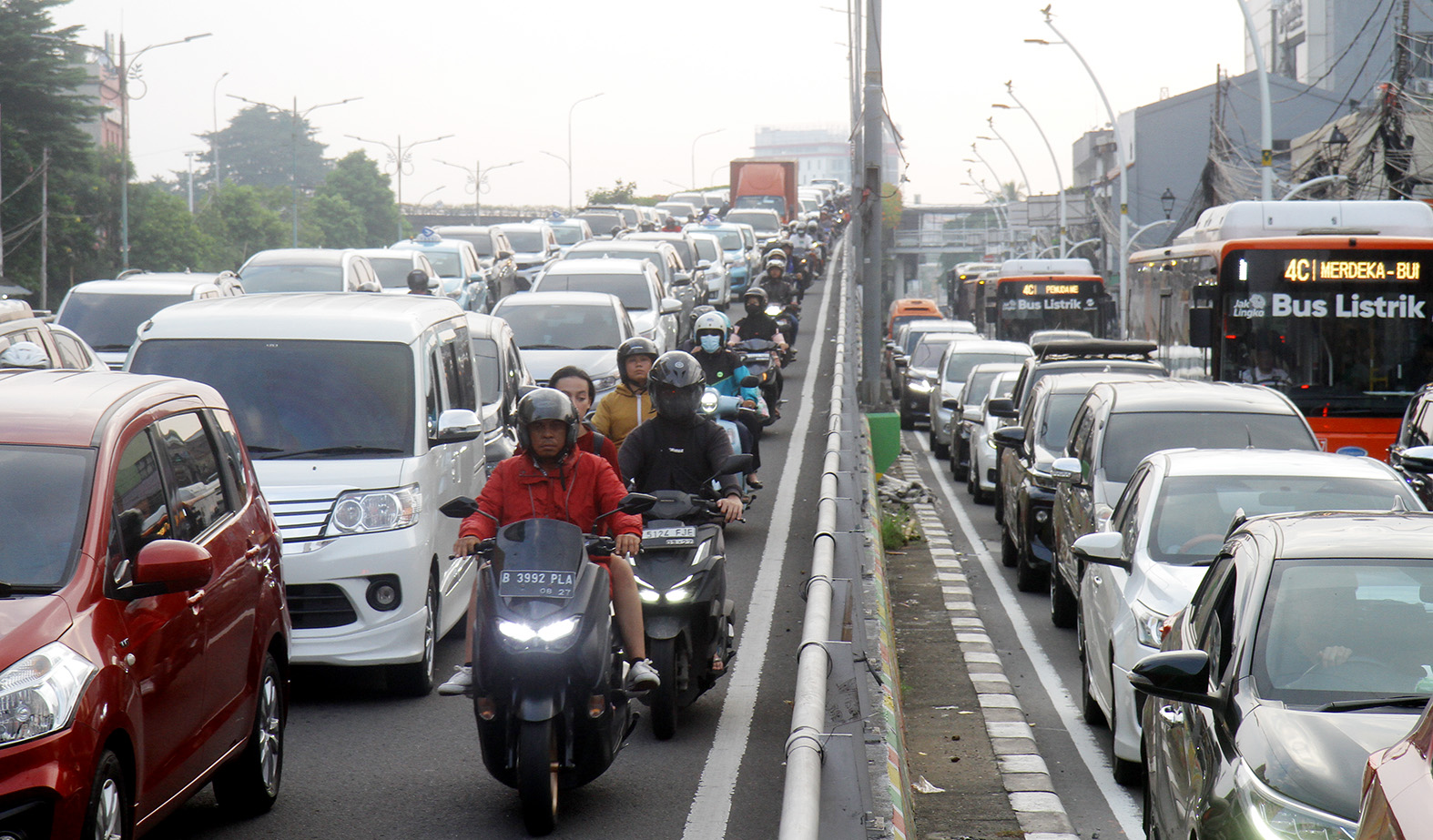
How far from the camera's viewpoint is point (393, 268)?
2939cm

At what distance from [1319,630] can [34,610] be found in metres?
3.92

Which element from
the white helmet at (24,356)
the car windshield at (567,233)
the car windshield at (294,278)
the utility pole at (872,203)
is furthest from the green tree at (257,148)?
the white helmet at (24,356)

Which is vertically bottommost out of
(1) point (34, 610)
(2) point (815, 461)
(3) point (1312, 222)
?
(2) point (815, 461)

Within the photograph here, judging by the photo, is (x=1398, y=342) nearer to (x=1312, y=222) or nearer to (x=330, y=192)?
(x=1312, y=222)

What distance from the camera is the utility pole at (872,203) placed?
21.4 metres

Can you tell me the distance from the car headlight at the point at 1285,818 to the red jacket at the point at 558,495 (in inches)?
129

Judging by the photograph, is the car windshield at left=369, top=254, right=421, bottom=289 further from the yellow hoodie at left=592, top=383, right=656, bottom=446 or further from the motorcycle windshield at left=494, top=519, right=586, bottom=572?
the motorcycle windshield at left=494, top=519, right=586, bottom=572

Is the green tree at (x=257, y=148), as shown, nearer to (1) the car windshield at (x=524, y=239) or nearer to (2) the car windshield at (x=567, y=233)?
(2) the car windshield at (x=567, y=233)

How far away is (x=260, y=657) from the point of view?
696 cm

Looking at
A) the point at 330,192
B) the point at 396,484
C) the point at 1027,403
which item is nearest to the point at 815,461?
the point at 1027,403

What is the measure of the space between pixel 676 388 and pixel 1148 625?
272cm

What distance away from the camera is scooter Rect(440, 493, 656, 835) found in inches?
256

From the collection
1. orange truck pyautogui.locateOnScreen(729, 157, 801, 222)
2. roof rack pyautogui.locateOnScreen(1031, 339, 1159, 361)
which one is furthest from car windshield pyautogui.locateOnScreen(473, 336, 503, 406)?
orange truck pyautogui.locateOnScreen(729, 157, 801, 222)

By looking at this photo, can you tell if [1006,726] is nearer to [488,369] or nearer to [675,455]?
[675,455]
